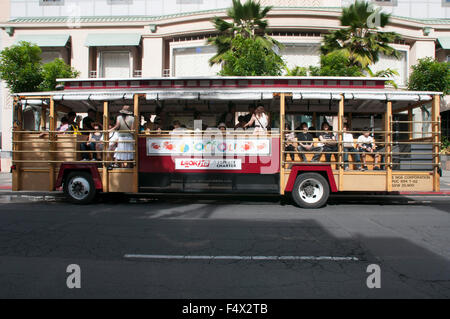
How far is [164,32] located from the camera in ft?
65.8

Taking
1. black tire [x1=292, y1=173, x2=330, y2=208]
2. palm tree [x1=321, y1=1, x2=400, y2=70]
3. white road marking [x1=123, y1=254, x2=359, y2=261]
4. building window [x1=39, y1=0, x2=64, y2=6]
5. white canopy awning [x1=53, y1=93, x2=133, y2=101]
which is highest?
building window [x1=39, y1=0, x2=64, y2=6]

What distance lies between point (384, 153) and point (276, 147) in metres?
2.66

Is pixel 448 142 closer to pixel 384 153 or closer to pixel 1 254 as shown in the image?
pixel 384 153

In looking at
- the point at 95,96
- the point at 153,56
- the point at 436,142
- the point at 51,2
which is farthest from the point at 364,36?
the point at 51,2

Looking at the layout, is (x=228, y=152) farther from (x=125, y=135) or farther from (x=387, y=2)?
(x=387, y=2)

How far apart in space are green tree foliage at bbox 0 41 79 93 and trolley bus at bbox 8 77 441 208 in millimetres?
8003

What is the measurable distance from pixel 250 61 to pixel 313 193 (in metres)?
6.85

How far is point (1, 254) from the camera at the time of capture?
4531 millimetres

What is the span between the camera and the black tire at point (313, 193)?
8281 millimetres

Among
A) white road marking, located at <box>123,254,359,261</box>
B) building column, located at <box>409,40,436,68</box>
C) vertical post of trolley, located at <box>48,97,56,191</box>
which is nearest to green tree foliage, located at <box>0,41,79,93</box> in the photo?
vertical post of trolley, located at <box>48,97,56,191</box>

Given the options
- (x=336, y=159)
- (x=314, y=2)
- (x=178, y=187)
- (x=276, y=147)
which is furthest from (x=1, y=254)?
(x=314, y=2)

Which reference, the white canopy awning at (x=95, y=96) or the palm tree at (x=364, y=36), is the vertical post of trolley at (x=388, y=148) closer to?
the white canopy awning at (x=95, y=96)

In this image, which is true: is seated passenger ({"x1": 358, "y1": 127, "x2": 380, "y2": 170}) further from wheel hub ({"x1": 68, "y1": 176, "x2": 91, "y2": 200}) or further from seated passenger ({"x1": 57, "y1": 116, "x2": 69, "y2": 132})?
seated passenger ({"x1": 57, "y1": 116, "x2": 69, "y2": 132})

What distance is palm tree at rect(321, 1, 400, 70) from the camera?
14891 millimetres
